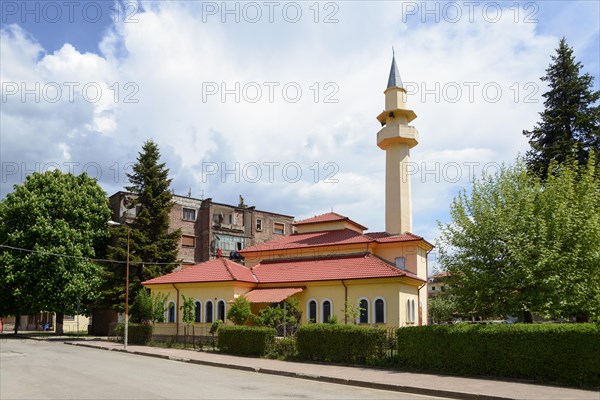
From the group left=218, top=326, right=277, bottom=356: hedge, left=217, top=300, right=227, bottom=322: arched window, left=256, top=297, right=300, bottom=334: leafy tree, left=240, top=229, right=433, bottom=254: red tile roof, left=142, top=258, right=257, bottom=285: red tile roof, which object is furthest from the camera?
left=240, top=229, right=433, bottom=254: red tile roof

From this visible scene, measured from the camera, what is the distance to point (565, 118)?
32.8 m

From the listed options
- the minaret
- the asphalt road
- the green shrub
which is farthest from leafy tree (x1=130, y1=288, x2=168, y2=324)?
the minaret

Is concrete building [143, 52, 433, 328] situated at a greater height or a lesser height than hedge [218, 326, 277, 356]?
greater

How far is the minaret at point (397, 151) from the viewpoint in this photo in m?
37.8

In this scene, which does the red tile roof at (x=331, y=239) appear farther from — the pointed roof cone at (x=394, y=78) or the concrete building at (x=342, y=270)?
the pointed roof cone at (x=394, y=78)

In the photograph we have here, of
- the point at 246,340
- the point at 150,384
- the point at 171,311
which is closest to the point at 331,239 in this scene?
the point at 171,311

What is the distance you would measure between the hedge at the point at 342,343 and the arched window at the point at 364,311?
23.8 feet

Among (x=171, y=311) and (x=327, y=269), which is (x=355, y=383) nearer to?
(x=327, y=269)

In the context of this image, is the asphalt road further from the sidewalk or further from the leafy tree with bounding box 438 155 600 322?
the leafy tree with bounding box 438 155 600 322

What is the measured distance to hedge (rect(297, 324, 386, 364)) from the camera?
20969 millimetres

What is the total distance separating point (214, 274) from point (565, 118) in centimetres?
2520

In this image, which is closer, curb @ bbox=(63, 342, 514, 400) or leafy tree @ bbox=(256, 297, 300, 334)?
curb @ bbox=(63, 342, 514, 400)

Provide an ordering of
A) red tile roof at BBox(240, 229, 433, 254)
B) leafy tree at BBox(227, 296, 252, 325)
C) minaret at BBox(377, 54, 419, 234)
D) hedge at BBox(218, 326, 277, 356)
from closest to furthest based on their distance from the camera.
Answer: hedge at BBox(218, 326, 277, 356), leafy tree at BBox(227, 296, 252, 325), red tile roof at BBox(240, 229, 433, 254), minaret at BBox(377, 54, 419, 234)

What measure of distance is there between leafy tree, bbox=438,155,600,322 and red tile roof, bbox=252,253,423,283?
301 inches
